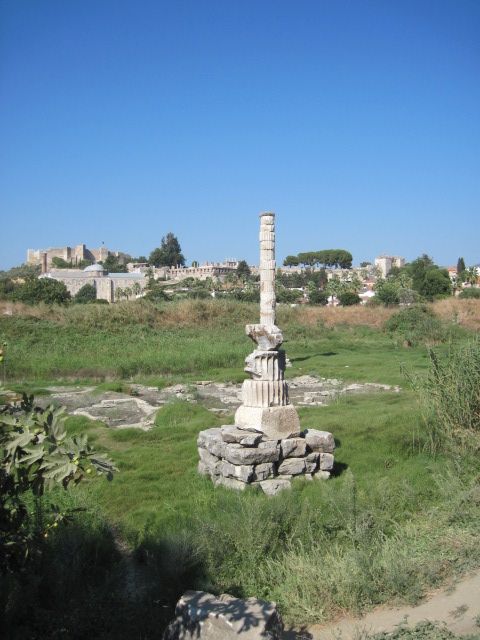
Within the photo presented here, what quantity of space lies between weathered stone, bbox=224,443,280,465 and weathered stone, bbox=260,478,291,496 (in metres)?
0.26

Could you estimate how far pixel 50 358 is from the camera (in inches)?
822

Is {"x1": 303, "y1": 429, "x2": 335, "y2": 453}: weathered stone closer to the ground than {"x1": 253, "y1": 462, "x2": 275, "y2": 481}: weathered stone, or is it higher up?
higher up

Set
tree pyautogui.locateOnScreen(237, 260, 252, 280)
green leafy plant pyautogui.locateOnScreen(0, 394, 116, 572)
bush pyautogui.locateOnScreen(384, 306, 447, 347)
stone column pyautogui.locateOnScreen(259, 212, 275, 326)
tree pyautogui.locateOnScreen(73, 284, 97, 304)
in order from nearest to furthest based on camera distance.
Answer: green leafy plant pyautogui.locateOnScreen(0, 394, 116, 572) → stone column pyautogui.locateOnScreen(259, 212, 275, 326) → bush pyautogui.locateOnScreen(384, 306, 447, 347) → tree pyautogui.locateOnScreen(73, 284, 97, 304) → tree pyautogui.locateOnScreen(237, 260, 252, 280)

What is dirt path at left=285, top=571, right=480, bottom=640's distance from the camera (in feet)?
14.7

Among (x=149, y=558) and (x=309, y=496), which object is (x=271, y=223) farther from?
(x=149, y=558)

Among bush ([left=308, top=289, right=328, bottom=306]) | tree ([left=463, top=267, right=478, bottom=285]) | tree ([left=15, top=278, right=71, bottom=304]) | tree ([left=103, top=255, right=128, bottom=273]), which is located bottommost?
bush ([left=308, top=289, right=328, bottom=306])

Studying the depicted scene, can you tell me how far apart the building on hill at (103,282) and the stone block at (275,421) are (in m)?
64.9

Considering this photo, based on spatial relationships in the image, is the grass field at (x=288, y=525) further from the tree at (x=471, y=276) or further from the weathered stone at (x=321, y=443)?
the tree at (x=471, y=276)

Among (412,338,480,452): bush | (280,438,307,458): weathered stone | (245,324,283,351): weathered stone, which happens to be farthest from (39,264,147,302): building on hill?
(280,438,307,458): weathered stone

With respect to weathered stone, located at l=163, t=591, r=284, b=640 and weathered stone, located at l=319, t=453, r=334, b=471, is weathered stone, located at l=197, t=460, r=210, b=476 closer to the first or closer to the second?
weathered stone, located at l=319, t=453, r=334, b=471

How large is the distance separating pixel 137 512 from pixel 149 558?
131 centimetres

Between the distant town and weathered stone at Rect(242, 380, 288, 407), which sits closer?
weathered stone at Rect(242, 380, 288, 407)

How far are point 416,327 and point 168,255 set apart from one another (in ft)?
289

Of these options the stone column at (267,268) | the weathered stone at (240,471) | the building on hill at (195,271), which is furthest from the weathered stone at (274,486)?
the building on hill at (195,271)
